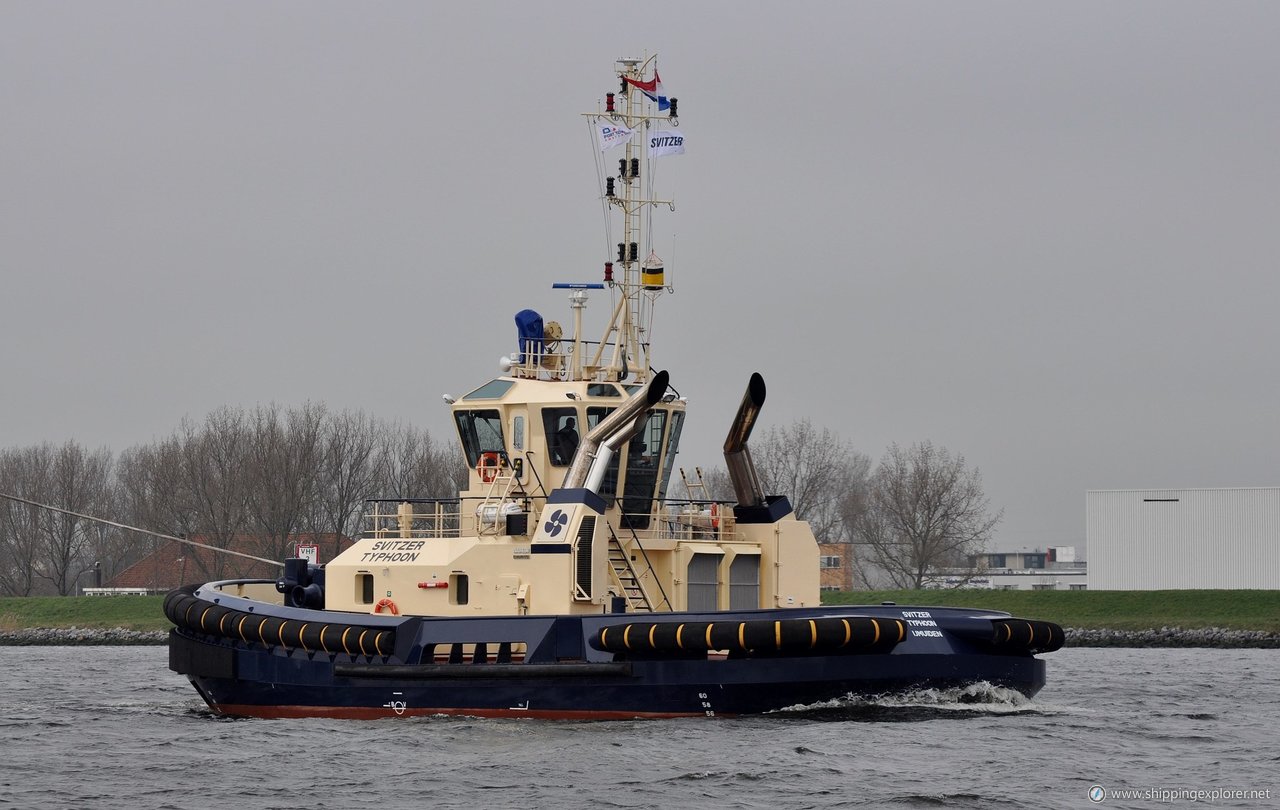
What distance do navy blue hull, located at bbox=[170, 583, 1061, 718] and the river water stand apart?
0.21 m

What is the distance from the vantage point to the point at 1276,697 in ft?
69.7

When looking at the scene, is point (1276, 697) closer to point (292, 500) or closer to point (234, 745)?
point (234, 745)

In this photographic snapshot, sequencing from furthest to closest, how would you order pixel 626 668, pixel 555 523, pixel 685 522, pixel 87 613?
pixel 87 613 < pixel 685 522 < pixel 555 523 < pixel 626 668

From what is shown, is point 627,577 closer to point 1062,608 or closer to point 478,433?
point 478,433

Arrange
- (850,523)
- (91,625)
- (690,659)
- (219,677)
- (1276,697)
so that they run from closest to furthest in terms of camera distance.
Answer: (690,659) < (219,677) < (1276,697) < (91,625) < (850,523)

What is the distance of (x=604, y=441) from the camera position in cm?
1816

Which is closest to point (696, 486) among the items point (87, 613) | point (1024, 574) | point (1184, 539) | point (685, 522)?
point (685, 522)

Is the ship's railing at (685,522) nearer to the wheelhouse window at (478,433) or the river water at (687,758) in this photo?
the wheelhouse window at (478,433)

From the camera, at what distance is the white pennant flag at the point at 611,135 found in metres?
19.8

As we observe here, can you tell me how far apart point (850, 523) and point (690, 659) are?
44025 mm

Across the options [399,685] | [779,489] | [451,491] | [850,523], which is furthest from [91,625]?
[399,685]

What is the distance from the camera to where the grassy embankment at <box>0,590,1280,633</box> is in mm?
38844

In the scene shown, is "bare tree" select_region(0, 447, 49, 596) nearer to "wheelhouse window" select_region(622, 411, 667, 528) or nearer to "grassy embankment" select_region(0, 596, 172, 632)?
"grassy embankment" select_region(0, 596, 172, 632)

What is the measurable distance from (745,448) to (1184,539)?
28195 mm
